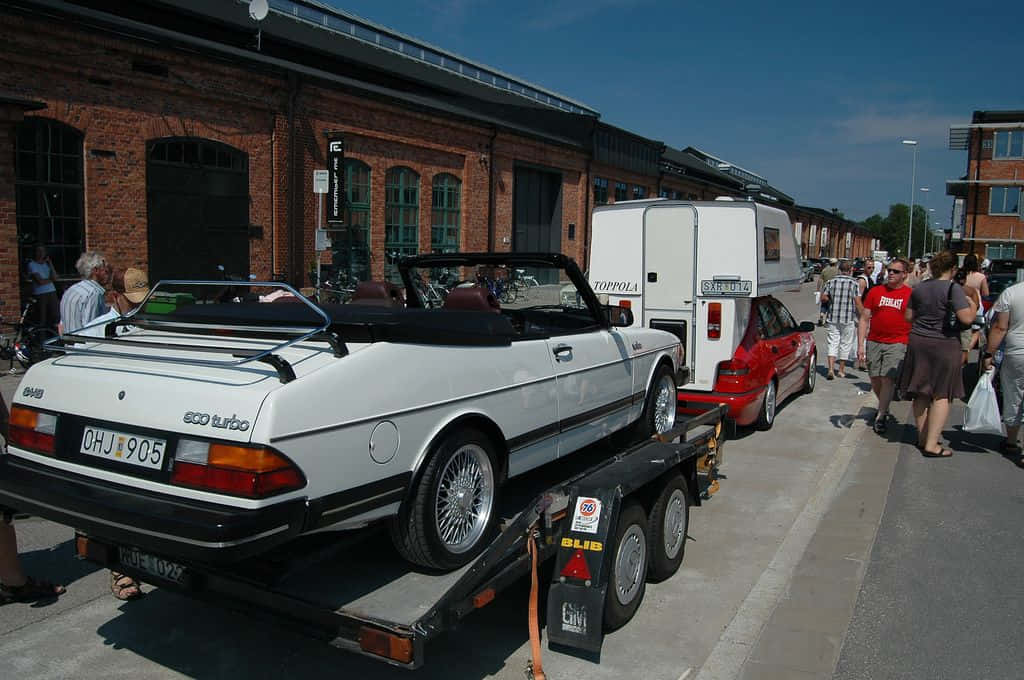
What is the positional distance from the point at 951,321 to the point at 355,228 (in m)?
16.0

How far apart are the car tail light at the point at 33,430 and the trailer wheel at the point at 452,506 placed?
1.49 meters

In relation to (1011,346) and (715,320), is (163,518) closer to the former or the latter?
(715,320)

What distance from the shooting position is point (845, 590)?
4.66 metres

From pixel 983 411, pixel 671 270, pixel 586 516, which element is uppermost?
pixel 671 270

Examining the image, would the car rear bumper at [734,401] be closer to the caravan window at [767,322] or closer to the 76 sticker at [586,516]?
the caravan window at [767,322]

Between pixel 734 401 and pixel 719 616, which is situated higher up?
pixel 734 401

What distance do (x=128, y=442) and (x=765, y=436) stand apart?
7110mm

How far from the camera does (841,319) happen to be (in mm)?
12438

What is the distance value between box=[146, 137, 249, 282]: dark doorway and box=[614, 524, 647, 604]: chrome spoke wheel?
14.0 meters

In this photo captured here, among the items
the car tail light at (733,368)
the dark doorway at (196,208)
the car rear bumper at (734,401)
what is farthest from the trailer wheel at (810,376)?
the dark doorway at (196,208)

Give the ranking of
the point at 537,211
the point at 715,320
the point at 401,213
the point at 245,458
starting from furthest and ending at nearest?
the point at 537,211 → the point at 401,213 → the point at 715,320 → the point at 245,458

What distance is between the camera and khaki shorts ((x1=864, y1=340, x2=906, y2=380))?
28.3ft

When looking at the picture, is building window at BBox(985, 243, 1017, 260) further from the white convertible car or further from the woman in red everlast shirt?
the white convertible car

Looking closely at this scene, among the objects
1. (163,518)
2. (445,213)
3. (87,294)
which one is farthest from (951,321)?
(445,213)
